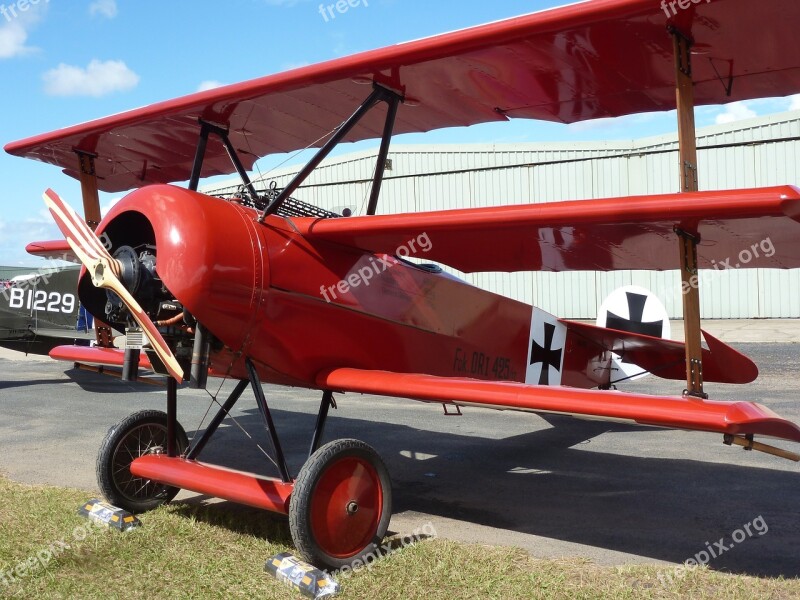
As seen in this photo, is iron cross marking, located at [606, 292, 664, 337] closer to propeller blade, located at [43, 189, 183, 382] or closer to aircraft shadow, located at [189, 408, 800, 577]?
aircraft shadow, located at [189, 408, 800, 577]

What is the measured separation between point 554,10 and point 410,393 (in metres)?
2.32

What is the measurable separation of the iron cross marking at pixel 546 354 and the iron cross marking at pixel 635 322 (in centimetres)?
183

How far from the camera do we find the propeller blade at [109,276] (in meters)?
4.11

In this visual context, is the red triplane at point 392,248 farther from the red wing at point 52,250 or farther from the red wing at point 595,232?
the red wing at point 52,250

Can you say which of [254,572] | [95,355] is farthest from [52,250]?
[254,572]

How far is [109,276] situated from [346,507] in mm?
1887

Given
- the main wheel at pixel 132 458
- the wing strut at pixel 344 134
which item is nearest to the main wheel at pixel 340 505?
the wing strut at pixel 344 134

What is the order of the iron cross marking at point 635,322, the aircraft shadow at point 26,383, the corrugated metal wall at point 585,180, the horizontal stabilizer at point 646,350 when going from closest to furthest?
the horizontal stabilizer at point 646,350 < the iron cross marking at point 635,322 < the aircraft shadow at point 26,383 < the corrugated metal wall at point 585,180

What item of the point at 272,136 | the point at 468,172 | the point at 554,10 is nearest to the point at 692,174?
the point at 554,10

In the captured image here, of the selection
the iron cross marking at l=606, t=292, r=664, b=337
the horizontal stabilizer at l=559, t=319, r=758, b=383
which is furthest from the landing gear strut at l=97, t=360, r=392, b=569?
the iron cross marking at l=606, t=292, r=664, b=337

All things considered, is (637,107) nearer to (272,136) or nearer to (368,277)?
(368,277)

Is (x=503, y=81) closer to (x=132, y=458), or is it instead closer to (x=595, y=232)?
(x=595, y=232)

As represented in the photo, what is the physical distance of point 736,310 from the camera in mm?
19781

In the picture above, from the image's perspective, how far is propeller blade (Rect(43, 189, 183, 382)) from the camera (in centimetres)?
411
